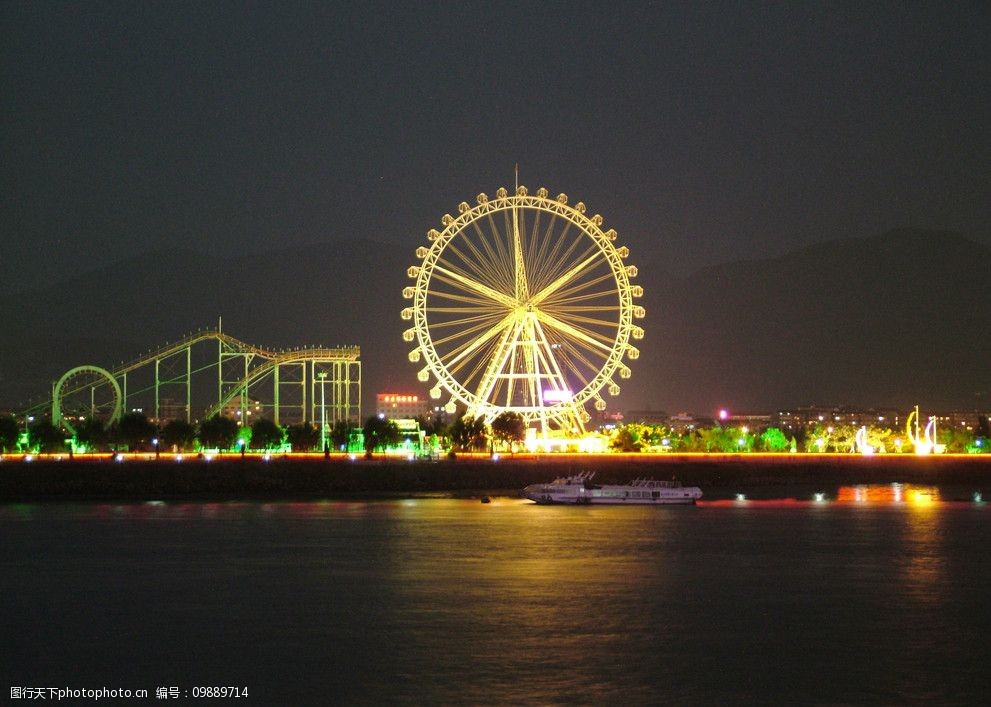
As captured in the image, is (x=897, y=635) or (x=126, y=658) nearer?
(x=126, y=658)

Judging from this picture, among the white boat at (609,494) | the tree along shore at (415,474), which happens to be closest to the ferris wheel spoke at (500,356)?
the tree along shore at (415,474)

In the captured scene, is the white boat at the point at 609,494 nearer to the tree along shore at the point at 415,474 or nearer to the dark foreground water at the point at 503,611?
the tree along shore at the point at 415,474

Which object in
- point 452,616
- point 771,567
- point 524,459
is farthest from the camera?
point 524,459

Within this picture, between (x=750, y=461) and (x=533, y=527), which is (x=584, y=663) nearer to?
(x=533, y=527)

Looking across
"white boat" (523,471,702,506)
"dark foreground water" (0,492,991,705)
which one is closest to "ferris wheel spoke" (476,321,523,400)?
"white boat" (523,471,702,506)

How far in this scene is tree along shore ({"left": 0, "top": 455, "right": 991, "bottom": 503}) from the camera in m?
79.8

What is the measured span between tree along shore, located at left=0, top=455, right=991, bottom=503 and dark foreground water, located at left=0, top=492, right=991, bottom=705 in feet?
68.8

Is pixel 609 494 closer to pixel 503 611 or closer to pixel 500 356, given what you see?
pixel 500 356

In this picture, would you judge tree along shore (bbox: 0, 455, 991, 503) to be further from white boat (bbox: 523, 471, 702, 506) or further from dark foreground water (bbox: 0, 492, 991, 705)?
dark foreground water (bbox: 0, 492, 991, 705)

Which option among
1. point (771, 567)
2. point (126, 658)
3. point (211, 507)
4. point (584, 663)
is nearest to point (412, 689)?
point (584, 663)

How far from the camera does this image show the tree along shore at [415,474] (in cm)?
7975

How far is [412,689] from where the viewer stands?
25.4 meters

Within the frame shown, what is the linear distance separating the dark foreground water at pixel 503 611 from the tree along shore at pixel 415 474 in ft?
68.8

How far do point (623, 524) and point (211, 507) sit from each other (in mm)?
21522
